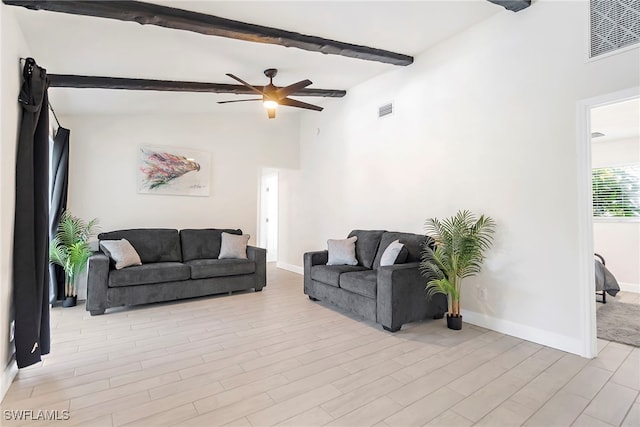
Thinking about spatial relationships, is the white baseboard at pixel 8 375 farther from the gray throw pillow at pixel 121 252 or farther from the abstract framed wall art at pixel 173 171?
the abstract framed wall art at pixel 173 171

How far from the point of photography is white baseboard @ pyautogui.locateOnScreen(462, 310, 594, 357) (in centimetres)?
282

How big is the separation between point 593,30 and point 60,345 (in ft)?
17.6

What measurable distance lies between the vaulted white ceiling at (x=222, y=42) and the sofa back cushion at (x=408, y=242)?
2.32 metres

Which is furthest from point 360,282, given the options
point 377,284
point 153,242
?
point 153,242

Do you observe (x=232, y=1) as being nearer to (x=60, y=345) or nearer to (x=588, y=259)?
(x=60, y=345)

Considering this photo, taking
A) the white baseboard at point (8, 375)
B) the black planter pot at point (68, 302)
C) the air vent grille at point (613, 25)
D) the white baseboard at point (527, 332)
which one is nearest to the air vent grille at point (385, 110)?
the air vent grille at point (613, 25)

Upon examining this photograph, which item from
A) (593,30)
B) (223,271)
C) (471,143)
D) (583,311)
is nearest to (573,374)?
(583,311)

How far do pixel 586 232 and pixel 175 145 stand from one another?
5.53 metres

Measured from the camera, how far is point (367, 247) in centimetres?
446

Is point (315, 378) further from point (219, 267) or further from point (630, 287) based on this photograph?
point (630, 287)

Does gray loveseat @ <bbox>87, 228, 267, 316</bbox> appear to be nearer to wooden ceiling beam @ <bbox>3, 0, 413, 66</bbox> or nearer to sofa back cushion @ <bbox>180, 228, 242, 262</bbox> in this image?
sofa back cushion @ <bbox>180, 228, 242, 262</bbox>

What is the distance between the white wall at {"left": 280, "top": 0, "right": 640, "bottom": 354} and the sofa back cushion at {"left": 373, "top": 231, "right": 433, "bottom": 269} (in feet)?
0.95

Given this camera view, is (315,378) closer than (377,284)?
Yes

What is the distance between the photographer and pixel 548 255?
3.00 metres
